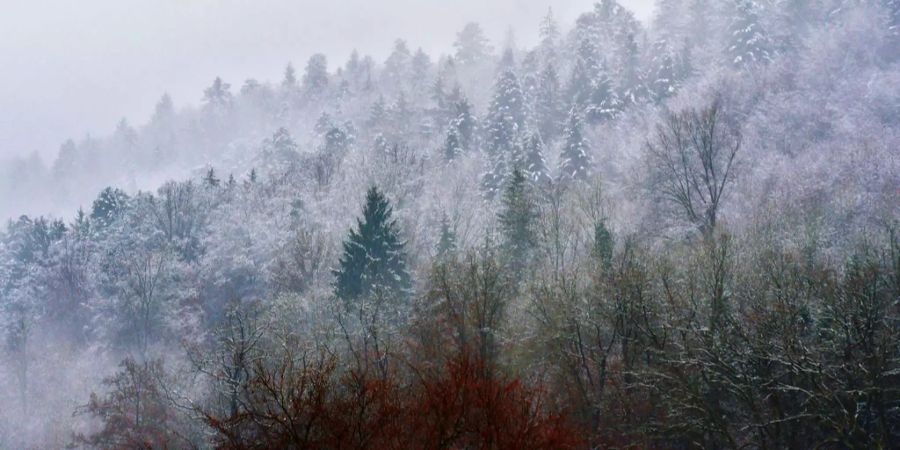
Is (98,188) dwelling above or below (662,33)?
above

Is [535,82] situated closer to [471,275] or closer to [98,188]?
[471,275]

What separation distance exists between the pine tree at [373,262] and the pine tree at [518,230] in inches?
252

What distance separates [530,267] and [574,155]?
18.4 meters

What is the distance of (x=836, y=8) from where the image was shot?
56.8 m

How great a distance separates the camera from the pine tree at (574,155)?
48.5 metres

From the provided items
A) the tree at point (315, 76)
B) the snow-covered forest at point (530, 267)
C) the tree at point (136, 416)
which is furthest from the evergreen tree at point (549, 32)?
the tree at point (136, 416)

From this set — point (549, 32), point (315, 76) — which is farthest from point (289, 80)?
point (549, 32)

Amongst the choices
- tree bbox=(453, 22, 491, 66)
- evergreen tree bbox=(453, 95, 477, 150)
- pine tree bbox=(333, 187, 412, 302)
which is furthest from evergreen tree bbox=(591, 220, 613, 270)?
tree bbox=(453, 22, 491, 66)

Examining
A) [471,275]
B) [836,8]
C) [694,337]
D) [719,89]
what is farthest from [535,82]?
[694,337]

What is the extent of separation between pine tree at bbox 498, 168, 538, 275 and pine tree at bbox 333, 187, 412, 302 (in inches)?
252

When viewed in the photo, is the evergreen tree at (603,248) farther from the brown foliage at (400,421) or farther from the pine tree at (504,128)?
the pine tree at (504,128)

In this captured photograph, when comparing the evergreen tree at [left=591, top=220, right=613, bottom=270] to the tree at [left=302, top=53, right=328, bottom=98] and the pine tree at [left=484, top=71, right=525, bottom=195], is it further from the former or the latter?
the tree at [left=302, top=53, right=328, bottom=98]

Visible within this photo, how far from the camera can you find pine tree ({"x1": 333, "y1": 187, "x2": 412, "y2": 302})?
34.6 meters

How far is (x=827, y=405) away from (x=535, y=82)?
5444cm
